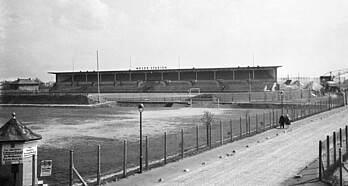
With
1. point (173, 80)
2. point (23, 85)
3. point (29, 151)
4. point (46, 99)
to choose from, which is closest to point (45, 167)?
point (29, 151)

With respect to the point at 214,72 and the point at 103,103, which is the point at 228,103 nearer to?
the point at 103,103

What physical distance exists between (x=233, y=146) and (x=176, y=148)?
140 inches

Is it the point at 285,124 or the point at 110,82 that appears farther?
the point at 110,82

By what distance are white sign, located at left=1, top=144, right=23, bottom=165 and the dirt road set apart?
4226mm

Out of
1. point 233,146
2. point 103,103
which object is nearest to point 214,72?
point 103,103

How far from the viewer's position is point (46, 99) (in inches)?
3782

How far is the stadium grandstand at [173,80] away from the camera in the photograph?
105938mm

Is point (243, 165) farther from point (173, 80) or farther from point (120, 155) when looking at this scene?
point (173, 80)

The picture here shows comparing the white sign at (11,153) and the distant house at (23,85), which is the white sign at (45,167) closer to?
the white sign at (11,153)

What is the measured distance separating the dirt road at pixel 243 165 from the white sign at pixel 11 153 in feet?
13.9

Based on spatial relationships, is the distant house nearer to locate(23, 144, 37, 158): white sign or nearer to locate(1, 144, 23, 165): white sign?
locate(23, 144, 37, 158): white sign

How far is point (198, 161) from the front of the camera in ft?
66.3

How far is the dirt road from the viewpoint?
15898 mm

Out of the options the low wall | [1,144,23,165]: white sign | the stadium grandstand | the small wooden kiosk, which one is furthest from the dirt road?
the stadium grandstand
